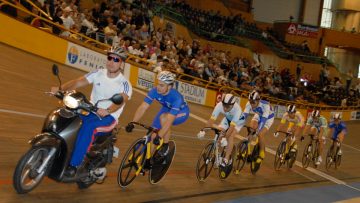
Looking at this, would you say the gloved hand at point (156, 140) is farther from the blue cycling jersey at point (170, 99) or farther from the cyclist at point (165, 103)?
the blue cycling jersey at point (170, 99)

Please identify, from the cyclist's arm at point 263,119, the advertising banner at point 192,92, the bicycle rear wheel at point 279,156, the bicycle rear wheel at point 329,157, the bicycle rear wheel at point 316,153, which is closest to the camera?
the cyclist's arm at point 263,119

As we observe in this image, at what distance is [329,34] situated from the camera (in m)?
34.3

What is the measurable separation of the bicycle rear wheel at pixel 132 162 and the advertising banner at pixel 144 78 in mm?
9404

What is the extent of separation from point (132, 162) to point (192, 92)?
39.9 feet

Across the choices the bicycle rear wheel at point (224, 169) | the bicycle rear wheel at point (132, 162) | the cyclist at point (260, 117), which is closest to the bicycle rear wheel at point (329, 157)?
the cyclist at point (260, 117)

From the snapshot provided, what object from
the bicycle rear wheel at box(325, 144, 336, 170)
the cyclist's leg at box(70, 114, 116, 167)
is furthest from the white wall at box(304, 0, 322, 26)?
the cyclist's leg at box(70, 114, 116, 167)

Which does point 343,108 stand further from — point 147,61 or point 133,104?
point 133,104

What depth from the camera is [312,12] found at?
36.4 m

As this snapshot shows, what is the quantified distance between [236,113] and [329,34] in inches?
1123

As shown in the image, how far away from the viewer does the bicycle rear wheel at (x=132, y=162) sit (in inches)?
229

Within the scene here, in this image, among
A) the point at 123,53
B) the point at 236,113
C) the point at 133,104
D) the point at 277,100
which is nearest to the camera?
the point at 123,53

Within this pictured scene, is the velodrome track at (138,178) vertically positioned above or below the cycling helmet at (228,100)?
below

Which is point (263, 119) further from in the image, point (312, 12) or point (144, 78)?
point (312, 12)

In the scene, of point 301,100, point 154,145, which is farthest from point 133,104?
point 301,100
